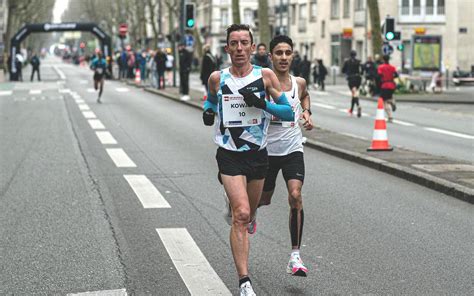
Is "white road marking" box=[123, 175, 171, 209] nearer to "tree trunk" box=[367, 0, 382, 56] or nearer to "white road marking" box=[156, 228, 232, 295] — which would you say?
"white road marking" box=[156, 228, 232, 295]

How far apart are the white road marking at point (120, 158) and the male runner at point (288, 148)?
6.90 m

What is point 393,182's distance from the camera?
12.2m

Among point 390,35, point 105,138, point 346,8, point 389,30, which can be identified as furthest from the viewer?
point 346,8

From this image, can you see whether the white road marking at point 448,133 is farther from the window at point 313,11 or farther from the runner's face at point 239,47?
the window at point 313,11

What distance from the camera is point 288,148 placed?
6980mm

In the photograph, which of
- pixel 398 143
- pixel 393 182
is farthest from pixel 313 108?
pixel 393 182

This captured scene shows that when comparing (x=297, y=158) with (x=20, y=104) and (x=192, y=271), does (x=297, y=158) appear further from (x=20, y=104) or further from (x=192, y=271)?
(x=20, y=104)

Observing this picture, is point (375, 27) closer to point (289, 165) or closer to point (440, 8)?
point (440, 8)

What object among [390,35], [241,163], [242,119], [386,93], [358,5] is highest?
[358,5]

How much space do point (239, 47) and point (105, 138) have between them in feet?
41.3

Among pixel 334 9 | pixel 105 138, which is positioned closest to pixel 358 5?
pixel 334 9

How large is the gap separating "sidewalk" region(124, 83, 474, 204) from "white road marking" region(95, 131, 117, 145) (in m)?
3.48

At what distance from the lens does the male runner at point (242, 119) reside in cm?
613

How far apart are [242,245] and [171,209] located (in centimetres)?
384
